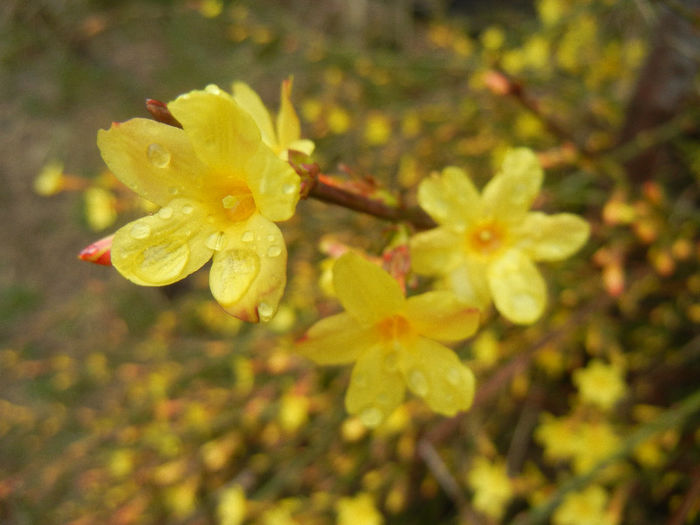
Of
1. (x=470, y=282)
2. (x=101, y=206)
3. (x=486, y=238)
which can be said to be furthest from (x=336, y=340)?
(x=101, y=206)

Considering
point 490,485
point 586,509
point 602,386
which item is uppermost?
point 602,386

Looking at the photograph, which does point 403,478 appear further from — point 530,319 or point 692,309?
point 530,319

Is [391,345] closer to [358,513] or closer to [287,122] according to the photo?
[287,122]

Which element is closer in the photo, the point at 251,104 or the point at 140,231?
the point at 140,231


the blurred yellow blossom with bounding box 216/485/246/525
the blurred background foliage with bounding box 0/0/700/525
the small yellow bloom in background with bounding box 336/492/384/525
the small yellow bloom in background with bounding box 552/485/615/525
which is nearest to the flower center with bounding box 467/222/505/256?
the blurred background foliage with bounding box 0/0/700/525

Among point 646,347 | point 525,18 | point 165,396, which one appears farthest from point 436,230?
point 525,18
